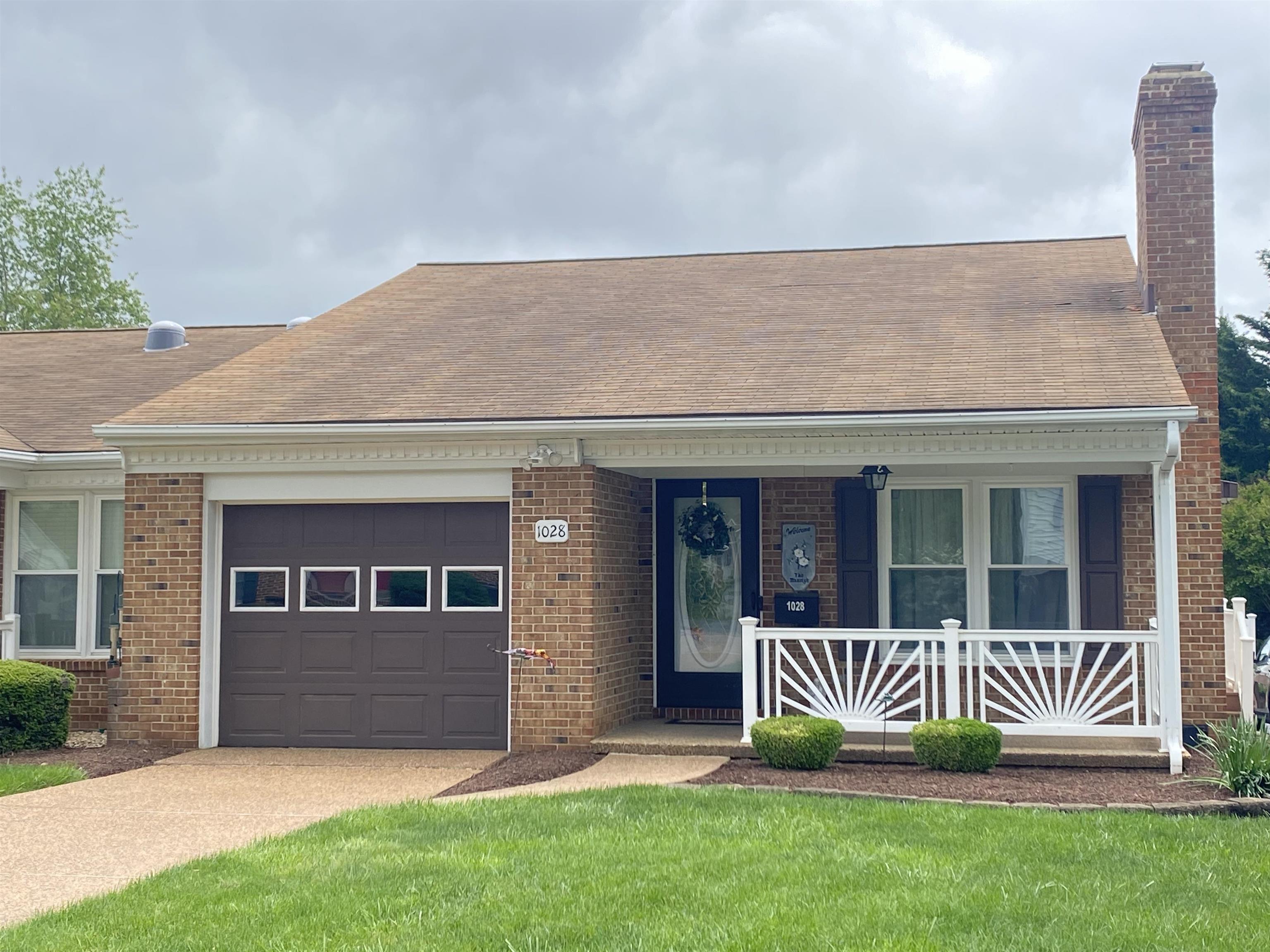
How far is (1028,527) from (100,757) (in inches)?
342

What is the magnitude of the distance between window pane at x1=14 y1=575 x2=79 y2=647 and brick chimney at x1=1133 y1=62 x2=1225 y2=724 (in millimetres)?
11305

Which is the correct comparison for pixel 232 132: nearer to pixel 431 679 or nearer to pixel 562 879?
pixel 431 679

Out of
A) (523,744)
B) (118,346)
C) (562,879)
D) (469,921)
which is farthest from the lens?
(118,346)

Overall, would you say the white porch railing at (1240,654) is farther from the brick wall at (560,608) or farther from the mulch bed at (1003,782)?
the brick wall at (560,608)

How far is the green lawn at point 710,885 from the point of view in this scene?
213 inches

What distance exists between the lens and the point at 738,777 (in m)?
9.35

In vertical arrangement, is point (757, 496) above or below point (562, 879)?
above

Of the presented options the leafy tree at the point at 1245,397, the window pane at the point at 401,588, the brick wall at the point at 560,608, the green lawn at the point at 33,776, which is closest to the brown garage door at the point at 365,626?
the window pane at the point at 401,588

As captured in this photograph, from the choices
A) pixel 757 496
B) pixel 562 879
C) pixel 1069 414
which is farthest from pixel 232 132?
pixel 562 879

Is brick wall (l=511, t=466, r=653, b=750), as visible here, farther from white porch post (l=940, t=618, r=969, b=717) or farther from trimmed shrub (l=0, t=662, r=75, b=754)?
trimmed shrub (l=0, t=662, r=75, b=754)

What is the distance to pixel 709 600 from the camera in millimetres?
12812

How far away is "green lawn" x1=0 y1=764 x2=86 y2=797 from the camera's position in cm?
971

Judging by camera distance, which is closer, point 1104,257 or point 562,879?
point 562,879

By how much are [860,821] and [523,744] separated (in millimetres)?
4125
